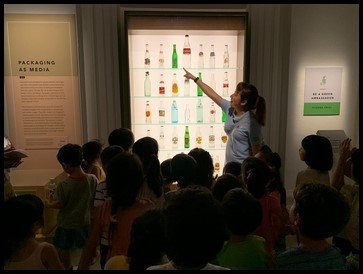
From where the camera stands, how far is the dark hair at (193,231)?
3.58 ft

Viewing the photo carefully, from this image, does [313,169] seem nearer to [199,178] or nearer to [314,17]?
[199,178]

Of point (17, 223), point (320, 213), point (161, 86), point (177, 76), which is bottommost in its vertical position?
point (17, 223)

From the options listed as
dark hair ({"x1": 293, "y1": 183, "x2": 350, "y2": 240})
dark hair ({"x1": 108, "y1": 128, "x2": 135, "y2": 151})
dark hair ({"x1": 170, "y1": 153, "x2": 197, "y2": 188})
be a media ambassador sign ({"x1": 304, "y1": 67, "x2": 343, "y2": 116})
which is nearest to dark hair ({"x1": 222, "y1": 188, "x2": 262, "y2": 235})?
dark hair ({"x1": 293, "y1": 183, "x2": 350, "y2": 240})

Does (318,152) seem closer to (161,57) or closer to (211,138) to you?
(211,138)

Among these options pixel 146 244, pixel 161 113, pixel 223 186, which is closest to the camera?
pixel 146 244

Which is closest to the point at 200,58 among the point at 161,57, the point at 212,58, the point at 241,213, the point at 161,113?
the point at 212,58

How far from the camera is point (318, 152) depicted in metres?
2.62

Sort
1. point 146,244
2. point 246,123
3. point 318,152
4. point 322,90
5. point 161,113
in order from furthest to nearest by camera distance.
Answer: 1. point 322,90
2. point 161,113
3. point 246,123
4. point 318,152
5. point 146,244

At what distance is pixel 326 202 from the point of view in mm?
1466

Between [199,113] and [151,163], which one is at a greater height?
[199,113]

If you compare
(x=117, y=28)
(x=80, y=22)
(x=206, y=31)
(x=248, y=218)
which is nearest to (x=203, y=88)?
(x=206, y=31)

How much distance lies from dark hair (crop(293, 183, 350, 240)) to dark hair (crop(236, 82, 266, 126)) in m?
1.94

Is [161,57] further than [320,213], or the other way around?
[161,57]

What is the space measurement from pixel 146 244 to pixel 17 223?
63cm
